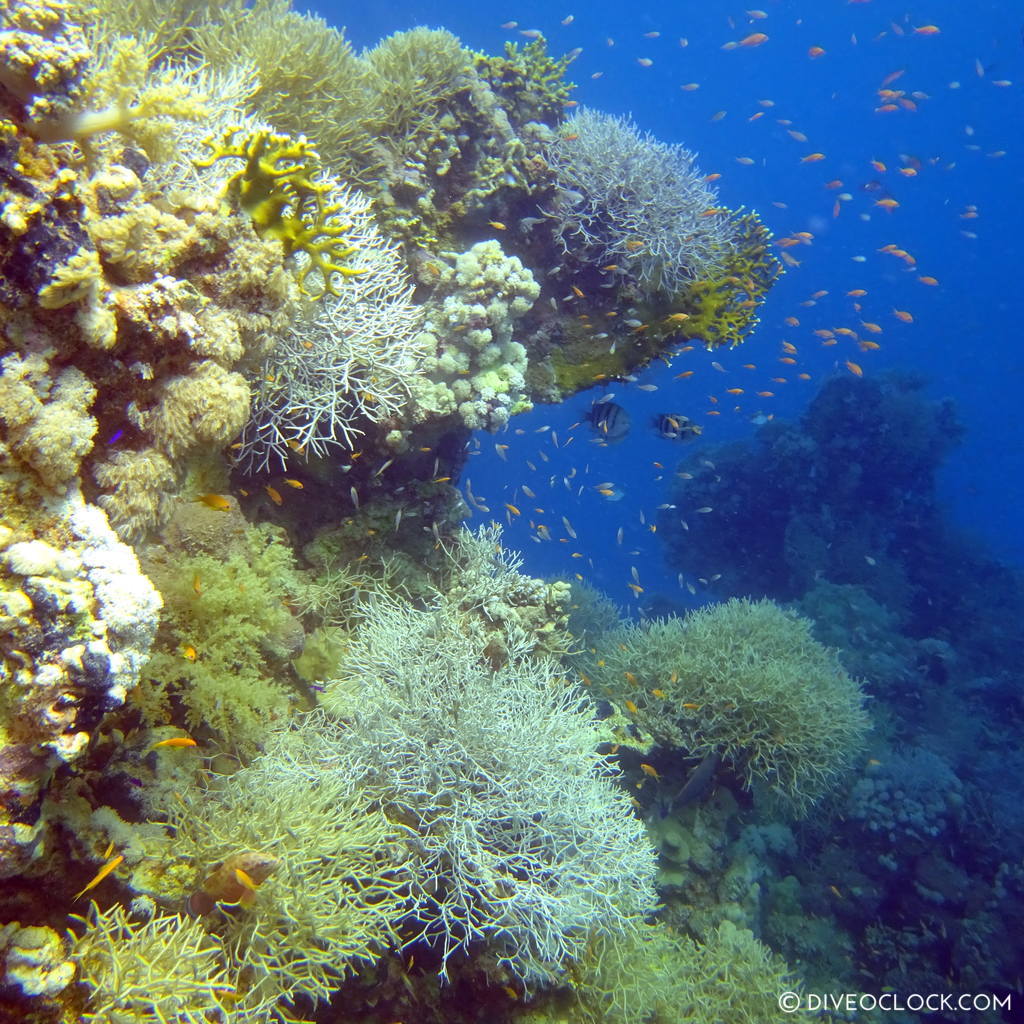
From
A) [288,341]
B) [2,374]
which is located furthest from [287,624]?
[2,374]

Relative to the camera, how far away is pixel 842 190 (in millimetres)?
70250

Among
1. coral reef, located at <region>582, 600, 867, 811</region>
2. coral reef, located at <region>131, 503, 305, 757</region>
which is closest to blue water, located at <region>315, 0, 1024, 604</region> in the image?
coral reef, located at <region>582, 600, 867, 811</region>

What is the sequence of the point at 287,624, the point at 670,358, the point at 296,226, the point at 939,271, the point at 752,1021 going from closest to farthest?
the point at 296,226 < the point at 287,624 < the point at 752,1021 < the point at 670,358 < the point at 939,271

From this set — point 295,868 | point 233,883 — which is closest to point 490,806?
point 295,868

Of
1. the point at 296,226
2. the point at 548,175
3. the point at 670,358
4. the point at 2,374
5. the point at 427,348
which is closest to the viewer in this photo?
the point at 2,374

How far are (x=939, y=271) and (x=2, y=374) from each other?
350ft

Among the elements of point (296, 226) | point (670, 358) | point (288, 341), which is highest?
point (670, 358)

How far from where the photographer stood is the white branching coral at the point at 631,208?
696cm

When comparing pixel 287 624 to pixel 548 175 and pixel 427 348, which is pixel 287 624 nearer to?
pixel 427 348

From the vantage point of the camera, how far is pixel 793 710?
692cm

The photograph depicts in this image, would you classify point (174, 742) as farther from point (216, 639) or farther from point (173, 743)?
point (216, 639)

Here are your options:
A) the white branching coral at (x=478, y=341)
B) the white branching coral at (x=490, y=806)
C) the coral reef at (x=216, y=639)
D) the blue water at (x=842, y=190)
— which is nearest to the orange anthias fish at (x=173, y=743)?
the coral reef at (x=216, y=639)

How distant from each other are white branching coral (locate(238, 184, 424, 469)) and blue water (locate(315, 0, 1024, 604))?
2357 inches

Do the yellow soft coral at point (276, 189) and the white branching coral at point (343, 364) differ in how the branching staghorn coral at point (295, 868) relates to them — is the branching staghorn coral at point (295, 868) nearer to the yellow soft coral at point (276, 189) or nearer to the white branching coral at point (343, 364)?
the white branching coral at point (343, 364)
